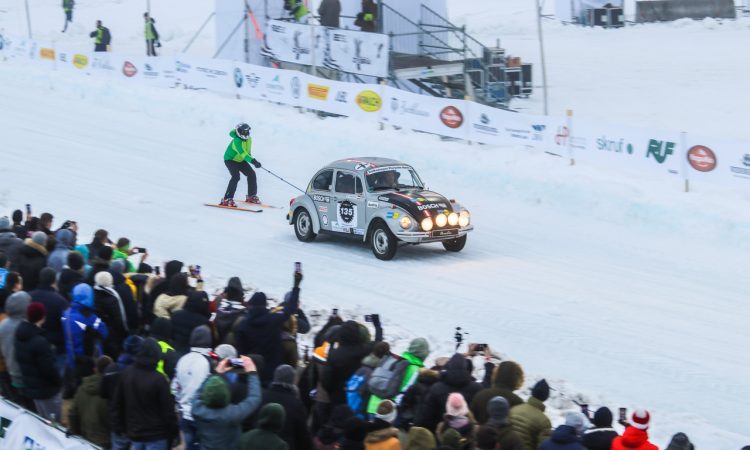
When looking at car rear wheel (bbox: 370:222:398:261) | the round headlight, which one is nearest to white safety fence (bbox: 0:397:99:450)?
car rear wheel (bbox: 370:222:398:261)

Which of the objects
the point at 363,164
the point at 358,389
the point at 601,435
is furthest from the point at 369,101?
the point at 601,435

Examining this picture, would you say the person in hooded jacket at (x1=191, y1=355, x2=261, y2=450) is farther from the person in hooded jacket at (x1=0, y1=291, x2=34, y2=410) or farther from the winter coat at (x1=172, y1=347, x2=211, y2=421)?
the person in hooded jacket at (x1=0, y1=291, x2=34, y2=410)

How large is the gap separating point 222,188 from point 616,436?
51.5ft

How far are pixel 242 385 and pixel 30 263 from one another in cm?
489

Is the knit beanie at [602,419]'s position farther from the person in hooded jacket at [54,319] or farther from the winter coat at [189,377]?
the person in hooded jacket at [54,319]

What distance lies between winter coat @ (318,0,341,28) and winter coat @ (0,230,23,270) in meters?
16.8

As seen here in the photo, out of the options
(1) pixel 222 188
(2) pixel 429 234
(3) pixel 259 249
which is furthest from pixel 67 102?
(2) pixel 429 234

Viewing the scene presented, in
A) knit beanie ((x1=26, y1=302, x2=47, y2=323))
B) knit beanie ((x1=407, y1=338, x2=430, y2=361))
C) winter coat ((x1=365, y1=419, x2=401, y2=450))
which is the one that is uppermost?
knit beanie ((x1=26, y1=302, x2=47, y2=323))

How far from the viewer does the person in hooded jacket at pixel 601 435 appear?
25.3 ft

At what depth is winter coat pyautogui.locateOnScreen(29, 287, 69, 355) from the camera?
Result: 33.6ft

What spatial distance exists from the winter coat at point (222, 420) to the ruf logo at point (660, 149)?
1302cm

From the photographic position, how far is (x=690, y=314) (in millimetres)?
14359

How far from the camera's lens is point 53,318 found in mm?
10266

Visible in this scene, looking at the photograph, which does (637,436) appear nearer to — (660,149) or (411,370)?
(411,370)
